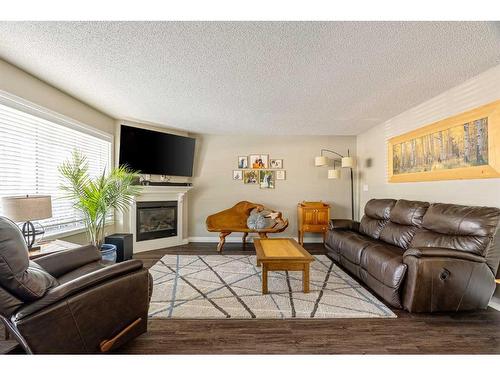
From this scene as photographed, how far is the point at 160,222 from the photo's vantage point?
4566 mm

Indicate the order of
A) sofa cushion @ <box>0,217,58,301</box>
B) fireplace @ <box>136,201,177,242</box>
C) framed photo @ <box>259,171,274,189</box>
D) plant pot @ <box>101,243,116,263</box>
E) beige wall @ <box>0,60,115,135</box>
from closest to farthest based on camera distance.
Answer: sofa cushion @ <box>0,217,58,301</box> < beige wall @ <box>0,60,115,135</box> < plant pot @ <box>101,243,116,263</box> < fireplace @ <box>136,201,177,242</box> < framed photo @ <box>259,171,274,189</box>

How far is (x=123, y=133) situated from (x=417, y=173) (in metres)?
4.72

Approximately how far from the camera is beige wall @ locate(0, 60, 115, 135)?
2.31m

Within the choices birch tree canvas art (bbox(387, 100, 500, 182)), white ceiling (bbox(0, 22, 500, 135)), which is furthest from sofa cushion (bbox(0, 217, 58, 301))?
birch tree canvas art (bbox(387, 100, 500, 182))

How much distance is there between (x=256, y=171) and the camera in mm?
5121

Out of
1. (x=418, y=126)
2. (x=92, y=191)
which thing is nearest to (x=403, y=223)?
(x=418, y=126)

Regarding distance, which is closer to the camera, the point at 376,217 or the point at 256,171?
the point at 376,217

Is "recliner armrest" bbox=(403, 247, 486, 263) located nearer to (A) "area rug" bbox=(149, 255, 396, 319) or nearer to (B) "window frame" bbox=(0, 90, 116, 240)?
(A) "area rug" bbox=(149, 255, 396, 319)

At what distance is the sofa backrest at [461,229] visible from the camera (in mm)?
2082

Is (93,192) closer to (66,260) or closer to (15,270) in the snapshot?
(66,260)

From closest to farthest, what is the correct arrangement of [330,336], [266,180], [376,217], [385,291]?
[330,336] < [385,291] < [376,217] < [266,180]

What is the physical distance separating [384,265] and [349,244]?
0.76 m

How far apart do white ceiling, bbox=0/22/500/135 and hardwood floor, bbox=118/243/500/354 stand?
90.8 inches
